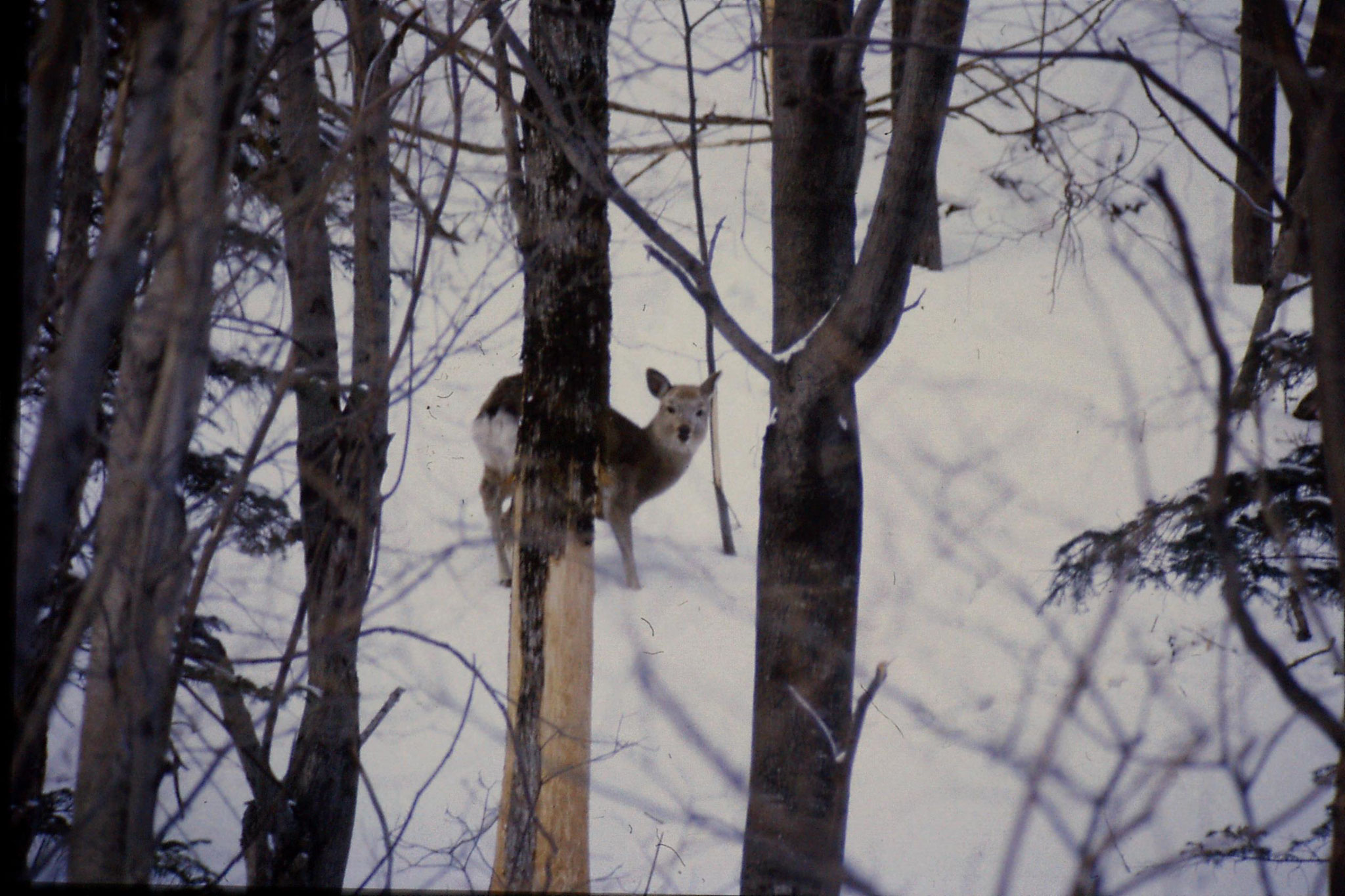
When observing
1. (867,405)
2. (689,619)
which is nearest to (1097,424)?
(867,405)

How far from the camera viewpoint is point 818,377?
320 centimetres

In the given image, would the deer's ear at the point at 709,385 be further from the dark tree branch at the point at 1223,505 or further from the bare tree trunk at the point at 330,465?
the dark tree branch at the point at 1223,505

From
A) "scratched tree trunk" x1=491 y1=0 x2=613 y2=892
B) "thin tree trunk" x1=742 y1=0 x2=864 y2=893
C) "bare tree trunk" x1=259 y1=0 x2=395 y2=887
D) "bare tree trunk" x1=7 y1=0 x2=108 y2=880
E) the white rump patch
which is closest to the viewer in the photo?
"bare tree trunk" x1=7 y1=0 x2=108 y2=880

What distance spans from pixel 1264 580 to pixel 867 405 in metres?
4.94

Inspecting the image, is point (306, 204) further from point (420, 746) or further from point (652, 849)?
point (420, 746)

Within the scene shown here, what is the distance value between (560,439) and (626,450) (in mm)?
4493

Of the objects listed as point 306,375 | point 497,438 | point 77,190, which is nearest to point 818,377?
point 306,375

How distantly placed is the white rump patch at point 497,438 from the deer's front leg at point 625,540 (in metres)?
0.88

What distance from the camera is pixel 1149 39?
9.21 ft

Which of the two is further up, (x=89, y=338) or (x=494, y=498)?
(x=494, y=498)

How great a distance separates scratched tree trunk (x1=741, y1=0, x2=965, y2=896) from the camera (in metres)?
2.97

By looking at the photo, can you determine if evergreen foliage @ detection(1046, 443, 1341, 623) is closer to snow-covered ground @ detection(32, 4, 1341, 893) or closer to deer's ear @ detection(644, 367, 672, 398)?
snow-covered ground @ detection(32, 4, 1341, 893)

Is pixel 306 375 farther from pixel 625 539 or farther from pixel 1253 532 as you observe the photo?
pixel 625 539

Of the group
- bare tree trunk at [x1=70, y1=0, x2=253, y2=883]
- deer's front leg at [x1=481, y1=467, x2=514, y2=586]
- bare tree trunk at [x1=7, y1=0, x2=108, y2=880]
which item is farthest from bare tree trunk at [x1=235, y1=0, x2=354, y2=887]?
deer's front leg at [x1=481, y1=467, x2=514, y2=586]
